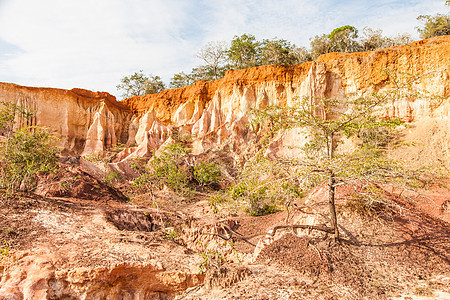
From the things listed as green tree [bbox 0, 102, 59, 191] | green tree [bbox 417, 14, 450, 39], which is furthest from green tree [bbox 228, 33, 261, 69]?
green tree [bbox 0, 102, 59, 191]

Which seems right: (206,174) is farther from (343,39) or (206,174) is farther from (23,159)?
(343,39)

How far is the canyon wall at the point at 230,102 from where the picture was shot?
1820 centimetres

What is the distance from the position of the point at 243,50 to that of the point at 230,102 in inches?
385

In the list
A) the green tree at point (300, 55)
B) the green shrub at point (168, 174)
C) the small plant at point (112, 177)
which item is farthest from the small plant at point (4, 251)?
the green tree at point (300, 55)

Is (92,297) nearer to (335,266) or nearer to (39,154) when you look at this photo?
(335,266)

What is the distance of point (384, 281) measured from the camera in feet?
13.6

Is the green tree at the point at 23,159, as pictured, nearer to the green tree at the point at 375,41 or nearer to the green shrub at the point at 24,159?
the green shrub at the point at 24,159

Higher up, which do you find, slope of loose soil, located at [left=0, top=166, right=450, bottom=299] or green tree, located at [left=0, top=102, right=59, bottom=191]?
green tree, located at [left=0, top=102, right=59, bottom=191]

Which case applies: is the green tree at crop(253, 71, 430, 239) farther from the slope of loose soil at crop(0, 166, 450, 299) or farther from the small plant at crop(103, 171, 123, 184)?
the small plant at crop(103, 171, 123, 184)

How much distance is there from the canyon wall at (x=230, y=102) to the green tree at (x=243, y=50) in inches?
242

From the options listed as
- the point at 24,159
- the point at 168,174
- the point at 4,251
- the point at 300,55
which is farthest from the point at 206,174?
the point at 300,55

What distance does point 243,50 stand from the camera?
3153 cm

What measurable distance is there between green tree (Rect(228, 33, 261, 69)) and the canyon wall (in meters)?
6.16

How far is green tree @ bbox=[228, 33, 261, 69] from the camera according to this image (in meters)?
31.2
